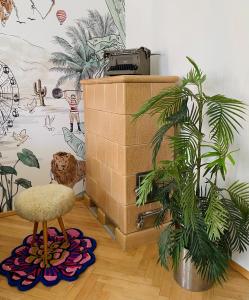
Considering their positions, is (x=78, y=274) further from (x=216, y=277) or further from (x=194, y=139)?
(x=194, y=139)

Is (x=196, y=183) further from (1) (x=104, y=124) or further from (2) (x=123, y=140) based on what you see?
(1) (x=104, y=124)

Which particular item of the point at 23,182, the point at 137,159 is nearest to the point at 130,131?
the point at 137,159

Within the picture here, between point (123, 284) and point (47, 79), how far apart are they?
1849 mm

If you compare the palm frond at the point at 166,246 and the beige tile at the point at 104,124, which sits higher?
the beige tile at the point at 104,124

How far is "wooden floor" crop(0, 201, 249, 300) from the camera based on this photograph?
5.31 feet

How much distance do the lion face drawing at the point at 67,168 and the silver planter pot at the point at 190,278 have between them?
150 cm

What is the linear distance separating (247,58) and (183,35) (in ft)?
2.17

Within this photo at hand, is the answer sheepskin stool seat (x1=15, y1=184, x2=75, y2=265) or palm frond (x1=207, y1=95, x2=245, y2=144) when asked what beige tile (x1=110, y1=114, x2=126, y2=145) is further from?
palm frond (x1=207, y1=95, x2=245, y2=144)

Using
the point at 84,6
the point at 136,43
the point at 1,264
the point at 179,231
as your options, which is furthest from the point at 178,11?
the point at 1,264

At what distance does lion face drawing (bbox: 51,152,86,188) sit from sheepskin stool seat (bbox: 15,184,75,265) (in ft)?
2.46

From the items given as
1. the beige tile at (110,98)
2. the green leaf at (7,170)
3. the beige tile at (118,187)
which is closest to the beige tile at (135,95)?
the beige tile at (110,98)

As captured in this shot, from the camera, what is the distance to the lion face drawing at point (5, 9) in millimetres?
2240

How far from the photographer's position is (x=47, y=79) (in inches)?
99.4

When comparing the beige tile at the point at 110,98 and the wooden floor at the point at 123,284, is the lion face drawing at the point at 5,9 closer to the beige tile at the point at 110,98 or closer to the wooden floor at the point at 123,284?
the beige tile at the point at 110,98
